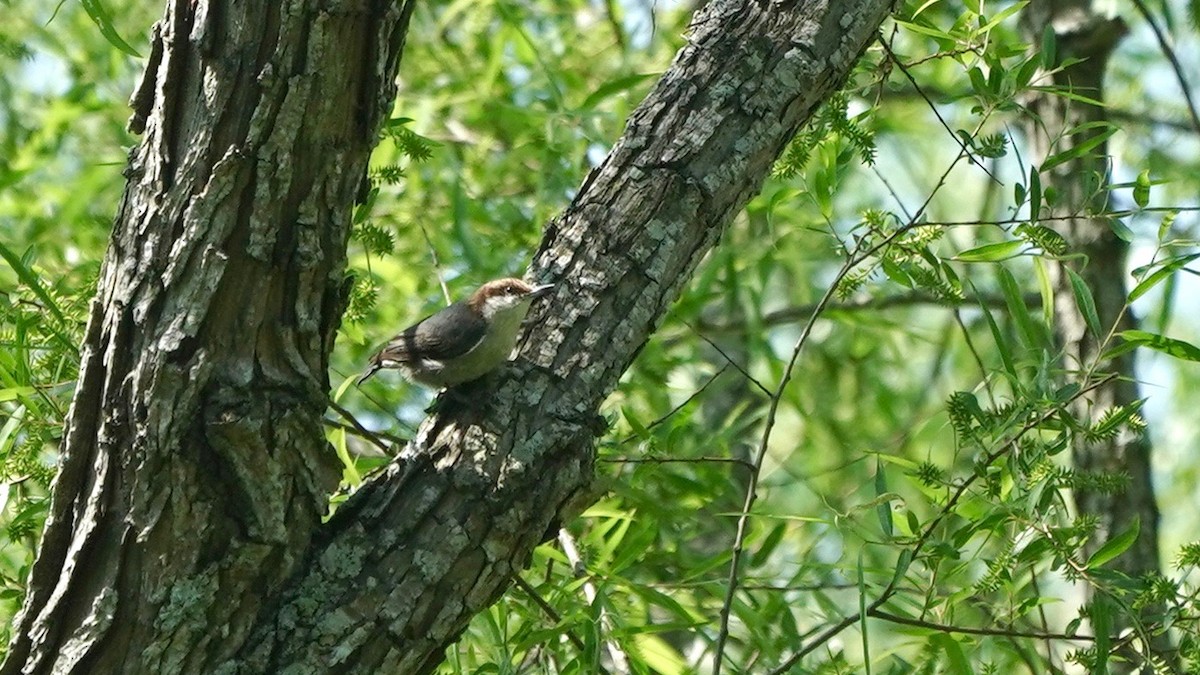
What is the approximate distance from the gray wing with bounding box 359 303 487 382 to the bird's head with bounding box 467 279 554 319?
35 millimetres

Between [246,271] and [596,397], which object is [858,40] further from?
[246,271]

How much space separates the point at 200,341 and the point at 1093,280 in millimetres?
3164

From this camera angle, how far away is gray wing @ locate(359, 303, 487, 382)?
11.2ft

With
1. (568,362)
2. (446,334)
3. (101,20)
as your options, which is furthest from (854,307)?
(101,20)

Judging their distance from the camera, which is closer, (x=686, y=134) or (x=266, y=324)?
(x=266, y=324)

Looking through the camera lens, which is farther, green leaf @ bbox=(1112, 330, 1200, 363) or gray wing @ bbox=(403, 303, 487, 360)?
gray wing @ bbox=(403, 303, 487, 360)

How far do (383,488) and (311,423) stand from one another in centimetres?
23

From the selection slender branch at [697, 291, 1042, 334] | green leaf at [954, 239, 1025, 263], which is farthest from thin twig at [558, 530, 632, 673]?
slender branch at [697, 291, 1042, 334]

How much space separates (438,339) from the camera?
3.73m

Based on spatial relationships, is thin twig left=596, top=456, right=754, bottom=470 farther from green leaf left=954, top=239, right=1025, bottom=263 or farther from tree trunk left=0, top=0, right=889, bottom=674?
green leaf left=954, top=239, right=1025, bottom=263

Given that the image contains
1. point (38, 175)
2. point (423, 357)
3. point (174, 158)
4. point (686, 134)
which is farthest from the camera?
point (38, 175)

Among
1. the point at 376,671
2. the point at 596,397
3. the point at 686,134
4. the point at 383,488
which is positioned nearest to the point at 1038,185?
the point at 686,134

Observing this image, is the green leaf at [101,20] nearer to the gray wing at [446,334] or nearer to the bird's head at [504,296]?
the bird's head at [504,296]

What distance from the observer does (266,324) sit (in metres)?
2.42
